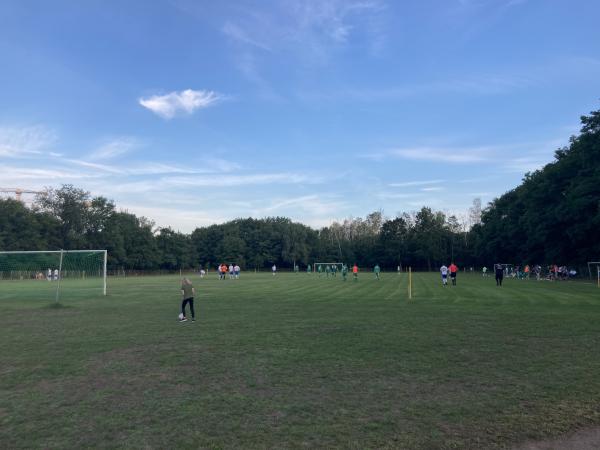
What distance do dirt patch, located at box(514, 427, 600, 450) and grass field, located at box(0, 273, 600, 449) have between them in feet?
0.44

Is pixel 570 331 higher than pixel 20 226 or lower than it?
lower

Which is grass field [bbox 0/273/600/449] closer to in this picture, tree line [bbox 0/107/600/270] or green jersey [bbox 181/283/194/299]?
green jersey [bbox 181/283/194/299]

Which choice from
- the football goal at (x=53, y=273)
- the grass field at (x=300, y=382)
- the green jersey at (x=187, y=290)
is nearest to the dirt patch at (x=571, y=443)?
the grass field at (x=300, y=382)

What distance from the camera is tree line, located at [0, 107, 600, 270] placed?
173ft

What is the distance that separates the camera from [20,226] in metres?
81.1

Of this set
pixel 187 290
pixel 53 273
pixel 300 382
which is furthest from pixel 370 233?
pixel 300 382

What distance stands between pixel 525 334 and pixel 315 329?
19.4ft

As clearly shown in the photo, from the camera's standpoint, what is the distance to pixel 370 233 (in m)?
130

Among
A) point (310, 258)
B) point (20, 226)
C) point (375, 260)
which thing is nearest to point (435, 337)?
point (20, 226)

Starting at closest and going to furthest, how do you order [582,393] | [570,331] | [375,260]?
[582,393] → [570,331] → [375,260]

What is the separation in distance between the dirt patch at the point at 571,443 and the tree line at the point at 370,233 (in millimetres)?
44763

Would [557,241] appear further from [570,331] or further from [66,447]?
[66,447]

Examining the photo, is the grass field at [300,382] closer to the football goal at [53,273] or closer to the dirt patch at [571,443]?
the dirt patch at [571,443]

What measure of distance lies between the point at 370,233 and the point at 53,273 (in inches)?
3922
